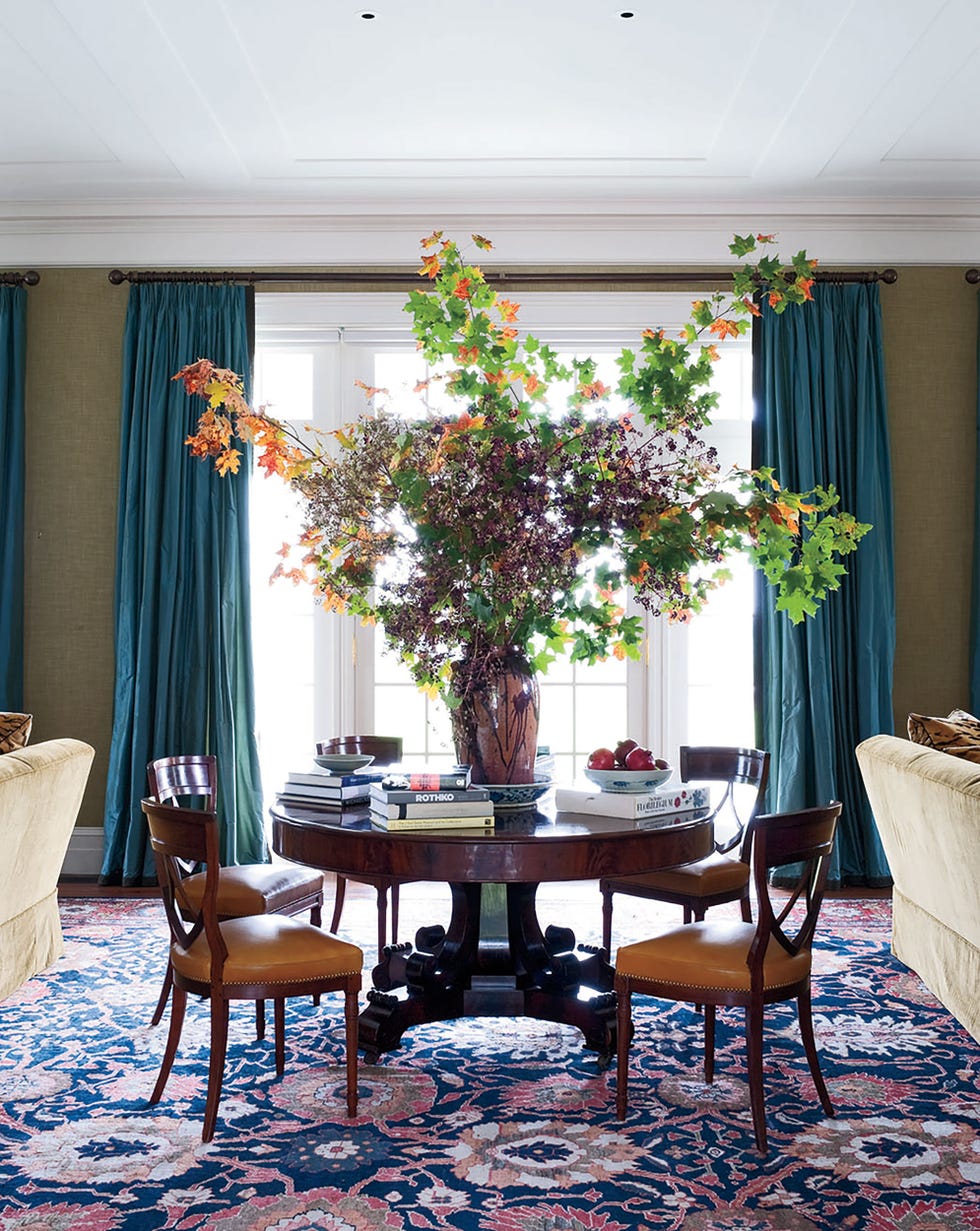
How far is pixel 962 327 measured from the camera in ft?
20.2

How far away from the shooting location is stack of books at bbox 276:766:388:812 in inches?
131

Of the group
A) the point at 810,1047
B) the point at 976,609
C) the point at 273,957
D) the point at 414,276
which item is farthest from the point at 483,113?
the point at 810,1047

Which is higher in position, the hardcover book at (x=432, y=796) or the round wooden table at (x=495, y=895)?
the hardcover book at (x=432, y=796)

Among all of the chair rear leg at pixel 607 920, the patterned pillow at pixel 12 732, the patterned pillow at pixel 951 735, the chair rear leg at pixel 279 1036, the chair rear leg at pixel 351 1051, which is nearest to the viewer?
the chair rear leg at pixel 351 1051

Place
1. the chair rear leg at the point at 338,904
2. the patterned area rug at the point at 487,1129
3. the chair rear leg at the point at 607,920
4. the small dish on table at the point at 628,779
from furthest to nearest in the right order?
the chair rear leg at the point at 338,904 < the chair rear leg at the point at 607,920 < the small dish on table at the point at 628,779 < the patterned area rug at the point at 487,1129

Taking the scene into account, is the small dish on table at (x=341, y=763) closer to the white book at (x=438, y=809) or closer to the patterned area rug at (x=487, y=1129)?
the white book at (x=438, y=809)

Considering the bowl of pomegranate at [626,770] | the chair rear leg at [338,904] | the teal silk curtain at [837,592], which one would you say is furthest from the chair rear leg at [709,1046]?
the teal silk curtain at [837,592]

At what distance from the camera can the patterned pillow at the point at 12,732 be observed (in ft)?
13.4

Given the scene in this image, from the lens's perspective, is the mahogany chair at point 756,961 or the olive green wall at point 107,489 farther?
the olive green wall at point 107,489

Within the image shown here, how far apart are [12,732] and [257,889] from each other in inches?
43.5

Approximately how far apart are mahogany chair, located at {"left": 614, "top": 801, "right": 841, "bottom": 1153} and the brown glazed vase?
0.60 m

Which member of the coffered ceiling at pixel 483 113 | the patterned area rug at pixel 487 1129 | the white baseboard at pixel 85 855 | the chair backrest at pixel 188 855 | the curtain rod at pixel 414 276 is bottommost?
the patterned area rug at pixel 487 1129

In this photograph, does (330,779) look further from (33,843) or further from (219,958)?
(33,843)

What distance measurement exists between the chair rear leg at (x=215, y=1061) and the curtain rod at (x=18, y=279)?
4479 mm
